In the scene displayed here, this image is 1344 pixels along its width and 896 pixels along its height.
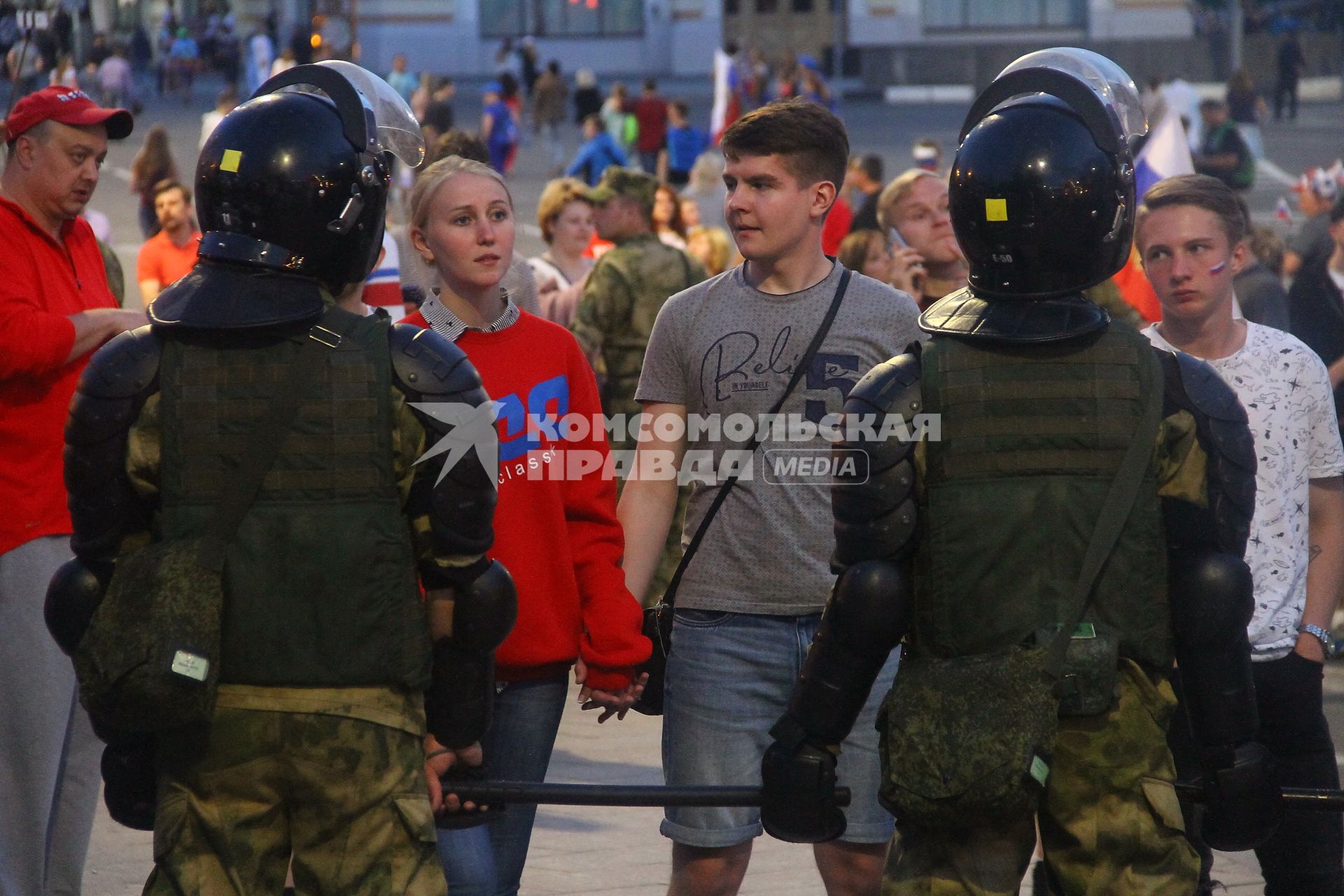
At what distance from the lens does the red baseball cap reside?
4.50m

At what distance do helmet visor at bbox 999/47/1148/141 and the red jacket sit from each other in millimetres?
2385

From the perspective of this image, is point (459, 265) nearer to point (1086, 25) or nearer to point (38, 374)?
point (38, 374)

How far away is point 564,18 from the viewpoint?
4547 cm

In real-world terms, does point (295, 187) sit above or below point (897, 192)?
above

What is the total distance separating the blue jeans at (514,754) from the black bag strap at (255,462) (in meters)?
0.98

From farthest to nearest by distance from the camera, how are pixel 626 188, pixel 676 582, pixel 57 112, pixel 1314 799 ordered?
pixel 626 188, pixel 57 112, pixel 676 582, pixel 1314 799

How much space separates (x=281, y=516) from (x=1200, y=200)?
2.46 meters

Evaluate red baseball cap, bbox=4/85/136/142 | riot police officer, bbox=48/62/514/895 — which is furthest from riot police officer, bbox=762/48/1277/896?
red baseball cap, bbox=4/85/136/142

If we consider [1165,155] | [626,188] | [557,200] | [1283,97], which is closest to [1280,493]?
[626,188]

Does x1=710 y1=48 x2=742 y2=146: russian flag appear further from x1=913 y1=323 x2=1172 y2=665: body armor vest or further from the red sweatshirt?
x1=913 y1=323 x2=1172 y2=665: body armor vest

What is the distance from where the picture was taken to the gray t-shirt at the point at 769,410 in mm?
3840

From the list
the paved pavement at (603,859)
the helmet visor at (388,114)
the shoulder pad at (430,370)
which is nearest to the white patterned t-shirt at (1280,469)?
the paved pavement at (603,859)

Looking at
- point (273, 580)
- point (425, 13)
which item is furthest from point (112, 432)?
point (425, 13)

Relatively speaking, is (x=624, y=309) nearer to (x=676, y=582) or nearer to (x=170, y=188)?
(x=170, y=188)
